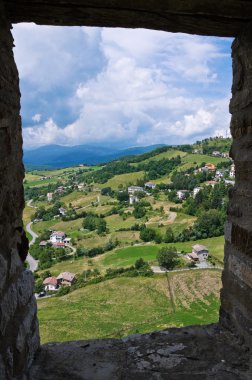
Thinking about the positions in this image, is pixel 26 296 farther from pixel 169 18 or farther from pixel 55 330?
pixel 55 330

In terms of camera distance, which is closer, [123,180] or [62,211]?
[62,211]

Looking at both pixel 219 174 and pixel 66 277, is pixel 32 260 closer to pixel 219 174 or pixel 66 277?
pixel 66 277

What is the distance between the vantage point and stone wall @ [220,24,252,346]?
2365 mm

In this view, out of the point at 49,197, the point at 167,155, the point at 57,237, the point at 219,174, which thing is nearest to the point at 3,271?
the point at 57,237

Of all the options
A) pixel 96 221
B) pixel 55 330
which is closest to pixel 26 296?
pixel 55 330

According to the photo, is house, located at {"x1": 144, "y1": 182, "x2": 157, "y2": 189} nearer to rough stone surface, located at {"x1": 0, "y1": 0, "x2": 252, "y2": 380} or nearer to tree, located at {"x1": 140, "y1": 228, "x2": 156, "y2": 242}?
tree, located at {"x1": 140, "y1": 228, "x2": 156, "y2": 242}

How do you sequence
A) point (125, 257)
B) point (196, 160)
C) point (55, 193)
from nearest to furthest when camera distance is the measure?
point (125, 257) < point (196, 160) < point (55, 193)

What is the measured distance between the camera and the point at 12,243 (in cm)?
208

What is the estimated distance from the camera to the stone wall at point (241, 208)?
2365mm

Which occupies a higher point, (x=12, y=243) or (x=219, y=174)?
(x=12, y=243)

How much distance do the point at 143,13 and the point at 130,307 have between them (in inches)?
1403

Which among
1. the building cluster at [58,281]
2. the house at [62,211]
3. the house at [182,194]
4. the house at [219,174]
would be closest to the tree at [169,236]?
the building cluster at [58,281]

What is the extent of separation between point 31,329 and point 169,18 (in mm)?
2175

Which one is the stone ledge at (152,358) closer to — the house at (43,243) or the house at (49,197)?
the house at (43,243)
